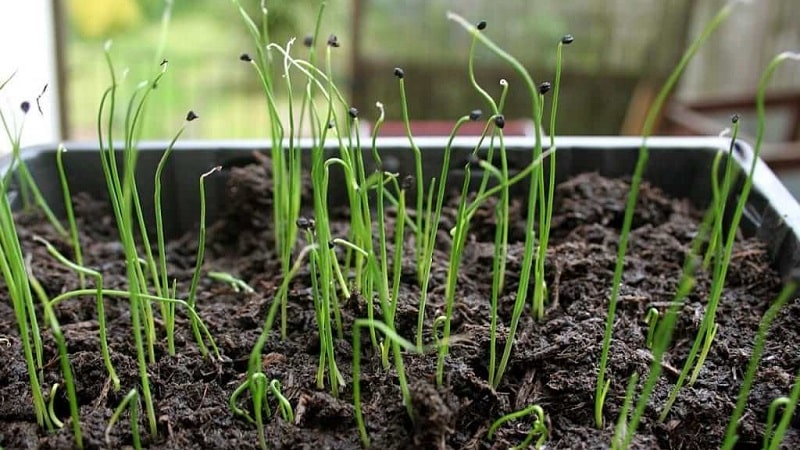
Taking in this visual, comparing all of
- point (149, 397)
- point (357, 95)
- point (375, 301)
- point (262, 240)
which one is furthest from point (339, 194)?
point (357, 95)

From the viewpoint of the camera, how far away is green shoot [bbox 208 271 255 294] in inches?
28.6

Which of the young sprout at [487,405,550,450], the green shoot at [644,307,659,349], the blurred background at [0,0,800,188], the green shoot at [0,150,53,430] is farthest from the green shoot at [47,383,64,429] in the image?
the blurred background at [0,0,800,188]

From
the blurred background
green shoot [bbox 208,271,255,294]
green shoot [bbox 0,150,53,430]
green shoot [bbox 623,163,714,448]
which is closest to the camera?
green shoot [bbox 623,163,714,448]

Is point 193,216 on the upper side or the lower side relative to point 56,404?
upper

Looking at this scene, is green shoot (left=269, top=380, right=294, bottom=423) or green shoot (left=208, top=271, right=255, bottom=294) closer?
green shoot (left=269, top=380, right=294, bottom=423)

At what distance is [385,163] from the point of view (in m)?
0.85

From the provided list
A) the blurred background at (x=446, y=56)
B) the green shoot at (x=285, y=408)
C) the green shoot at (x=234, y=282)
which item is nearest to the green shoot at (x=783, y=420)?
the green shoot at (x=285, y=408)

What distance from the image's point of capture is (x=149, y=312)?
24.4 inches

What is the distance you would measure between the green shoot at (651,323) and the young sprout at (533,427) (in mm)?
125

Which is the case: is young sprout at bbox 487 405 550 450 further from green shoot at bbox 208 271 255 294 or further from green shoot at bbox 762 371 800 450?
green shoot at bbox 208 271 255 294

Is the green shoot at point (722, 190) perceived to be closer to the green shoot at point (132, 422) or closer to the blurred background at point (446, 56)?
the green shoot at point (132, 422)

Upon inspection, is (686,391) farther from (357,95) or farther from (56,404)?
(357,95)

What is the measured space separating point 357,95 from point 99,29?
0.83m

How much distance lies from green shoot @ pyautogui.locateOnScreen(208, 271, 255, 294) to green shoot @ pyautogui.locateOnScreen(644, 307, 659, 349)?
36 centimetres
